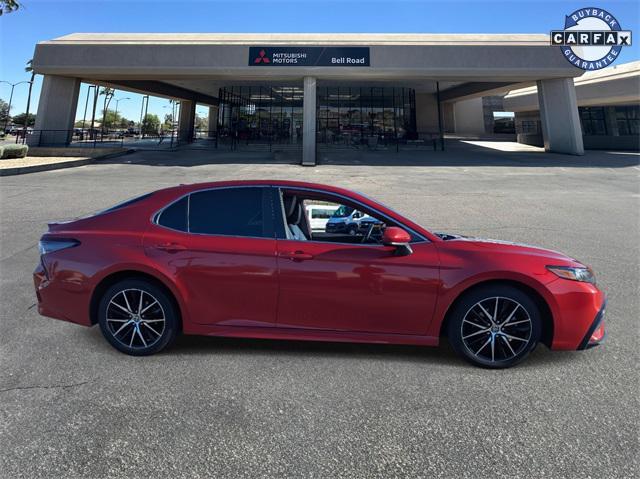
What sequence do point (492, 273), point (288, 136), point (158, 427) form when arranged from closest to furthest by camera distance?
point (158, 427), point (492, 273), point (288, 136)

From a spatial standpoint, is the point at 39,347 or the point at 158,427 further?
the point at 39,347

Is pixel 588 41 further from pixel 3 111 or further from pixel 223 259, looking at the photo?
pixel 3 111

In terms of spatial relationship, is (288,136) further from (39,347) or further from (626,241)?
(39,347)

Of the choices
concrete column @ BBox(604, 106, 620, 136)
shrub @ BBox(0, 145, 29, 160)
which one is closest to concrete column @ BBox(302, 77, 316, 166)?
shrub @ BBox(0, 145, 29, 160)

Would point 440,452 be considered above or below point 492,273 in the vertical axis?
below

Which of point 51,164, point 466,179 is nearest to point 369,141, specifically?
point 466,179

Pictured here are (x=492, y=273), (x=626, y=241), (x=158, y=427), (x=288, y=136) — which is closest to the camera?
(x=158, y=427)

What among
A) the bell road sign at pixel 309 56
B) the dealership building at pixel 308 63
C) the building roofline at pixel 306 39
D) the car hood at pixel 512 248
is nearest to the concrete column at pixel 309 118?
the dealership building at pixel 308 63

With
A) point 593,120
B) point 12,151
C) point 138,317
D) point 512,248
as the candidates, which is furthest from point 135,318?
point 593,120

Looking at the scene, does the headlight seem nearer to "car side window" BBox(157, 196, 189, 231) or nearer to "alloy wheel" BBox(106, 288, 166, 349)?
"car side window" BBox(157, 196, 189, 231)

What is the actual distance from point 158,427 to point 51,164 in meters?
19.8

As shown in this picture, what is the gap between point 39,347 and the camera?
3545 millimetres

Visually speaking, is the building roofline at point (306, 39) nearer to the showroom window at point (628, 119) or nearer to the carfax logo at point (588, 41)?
the carfax logo at point (588, 41)

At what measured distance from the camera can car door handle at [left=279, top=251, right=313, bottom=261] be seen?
318 cm
